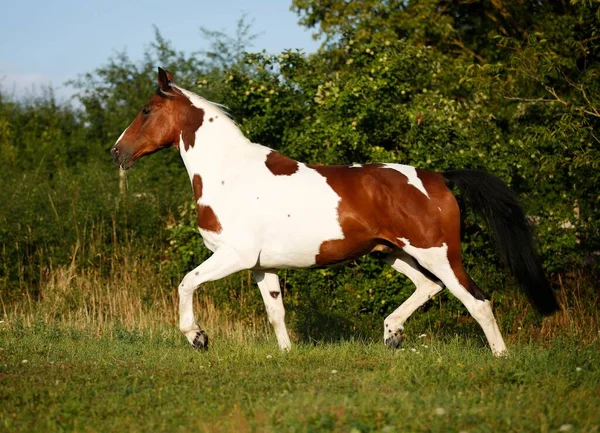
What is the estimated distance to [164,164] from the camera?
1695 cm

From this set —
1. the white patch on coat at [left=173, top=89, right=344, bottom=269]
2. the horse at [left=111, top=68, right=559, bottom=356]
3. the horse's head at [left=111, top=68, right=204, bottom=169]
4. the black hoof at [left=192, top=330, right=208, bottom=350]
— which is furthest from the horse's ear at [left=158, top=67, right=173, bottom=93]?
the black hoof at [left=192, top=330, right=208, bottom=350]

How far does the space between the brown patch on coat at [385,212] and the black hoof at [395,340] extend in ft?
3.54

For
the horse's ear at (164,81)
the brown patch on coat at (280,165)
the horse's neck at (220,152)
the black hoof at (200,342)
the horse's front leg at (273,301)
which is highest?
the horse's ear at (164,81)

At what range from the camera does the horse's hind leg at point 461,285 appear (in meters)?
7.36

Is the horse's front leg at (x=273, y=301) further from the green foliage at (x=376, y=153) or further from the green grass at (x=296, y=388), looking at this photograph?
the green foliage at (x=376, y=153)

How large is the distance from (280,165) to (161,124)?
1431 millimetres

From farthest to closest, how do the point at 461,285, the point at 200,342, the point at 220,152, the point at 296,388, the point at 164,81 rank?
the point at 164,81, the point at 220,152, the point at 200,342, the point at 461,285, the point at 296,388

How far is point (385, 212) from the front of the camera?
748 cm

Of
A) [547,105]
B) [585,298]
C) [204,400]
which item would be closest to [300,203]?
[204,400]

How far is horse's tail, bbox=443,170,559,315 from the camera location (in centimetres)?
762

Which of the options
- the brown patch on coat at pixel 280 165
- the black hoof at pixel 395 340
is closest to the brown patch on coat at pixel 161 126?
the brown patch on coat at pixel 280 165

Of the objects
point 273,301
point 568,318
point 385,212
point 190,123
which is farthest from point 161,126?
point 568,318

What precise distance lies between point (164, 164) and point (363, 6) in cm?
597

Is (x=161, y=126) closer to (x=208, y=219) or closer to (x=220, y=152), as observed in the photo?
(x=220, y=152)
